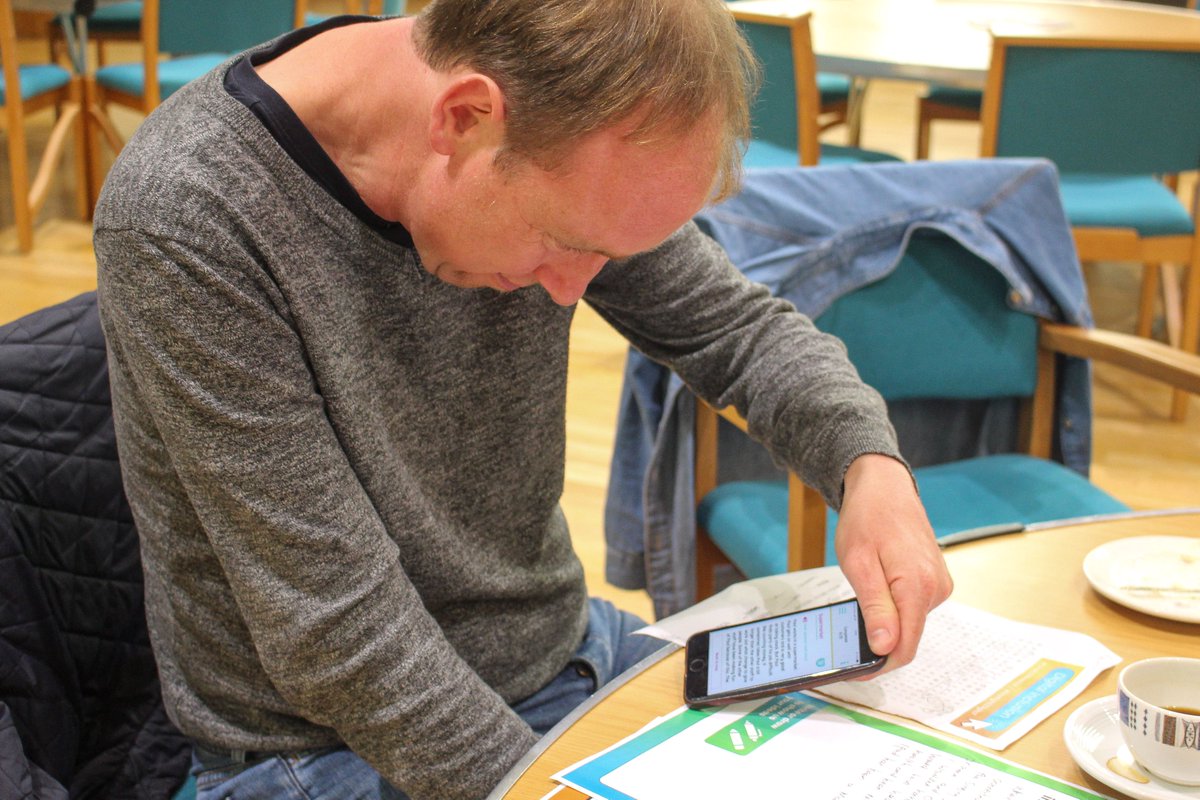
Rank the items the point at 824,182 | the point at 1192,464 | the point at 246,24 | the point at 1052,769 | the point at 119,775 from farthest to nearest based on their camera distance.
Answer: the point at 246,24
the point at 1192,464
the point at 824,182
the point at 119,775
the point at 1052,769

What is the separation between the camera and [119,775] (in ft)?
3.63

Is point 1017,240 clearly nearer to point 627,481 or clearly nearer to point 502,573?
point 627,481

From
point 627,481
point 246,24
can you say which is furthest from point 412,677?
point 246,24

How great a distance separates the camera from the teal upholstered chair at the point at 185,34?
12.5 feet

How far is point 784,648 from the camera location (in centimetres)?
95

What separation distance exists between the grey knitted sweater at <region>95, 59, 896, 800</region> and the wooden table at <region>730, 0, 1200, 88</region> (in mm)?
2004

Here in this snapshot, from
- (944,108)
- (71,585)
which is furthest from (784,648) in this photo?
(944,108)

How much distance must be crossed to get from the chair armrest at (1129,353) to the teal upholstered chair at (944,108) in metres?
2.32

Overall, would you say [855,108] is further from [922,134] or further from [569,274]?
[569,274]

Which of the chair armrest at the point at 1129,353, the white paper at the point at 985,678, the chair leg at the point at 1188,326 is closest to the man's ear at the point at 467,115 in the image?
the white paper at the point at 985,678

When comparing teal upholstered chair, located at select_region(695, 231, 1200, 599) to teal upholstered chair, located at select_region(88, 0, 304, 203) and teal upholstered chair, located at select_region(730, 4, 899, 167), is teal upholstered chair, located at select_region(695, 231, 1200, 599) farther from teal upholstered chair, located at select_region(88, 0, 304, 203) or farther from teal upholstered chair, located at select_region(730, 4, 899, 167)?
teal upholstered chair, located at select_region(88, 0, 304, 203)

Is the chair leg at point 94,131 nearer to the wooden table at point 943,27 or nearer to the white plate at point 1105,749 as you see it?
the wooden table at point 943,27

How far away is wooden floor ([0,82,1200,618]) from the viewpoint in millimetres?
2699

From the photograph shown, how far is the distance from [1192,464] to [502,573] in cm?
229
